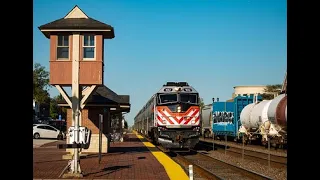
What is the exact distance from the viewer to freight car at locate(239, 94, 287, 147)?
23.0 m

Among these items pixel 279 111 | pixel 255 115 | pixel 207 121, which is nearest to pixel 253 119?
pixel 255 115

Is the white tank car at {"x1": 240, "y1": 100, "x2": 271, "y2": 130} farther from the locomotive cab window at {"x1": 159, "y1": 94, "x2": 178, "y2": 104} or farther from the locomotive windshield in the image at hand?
the locomotive cab window at {"x1": 159, "y1": 94, "x2": 178, "y2": 104}

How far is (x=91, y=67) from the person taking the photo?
1869cm

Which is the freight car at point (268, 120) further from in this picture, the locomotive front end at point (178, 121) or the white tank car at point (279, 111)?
the locomotive front end at point (178, 121)

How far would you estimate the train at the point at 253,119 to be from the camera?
23594mm

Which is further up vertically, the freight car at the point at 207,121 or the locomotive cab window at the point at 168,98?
the locomotive cab window at the point at 168,98

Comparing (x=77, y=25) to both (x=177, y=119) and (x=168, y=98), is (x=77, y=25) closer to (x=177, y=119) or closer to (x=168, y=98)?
(x=168, y=98)

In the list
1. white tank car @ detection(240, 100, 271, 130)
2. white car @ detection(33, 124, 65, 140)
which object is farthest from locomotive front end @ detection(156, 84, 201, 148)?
white car @ detection(33, 124, 65, 140)

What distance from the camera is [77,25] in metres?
18.9

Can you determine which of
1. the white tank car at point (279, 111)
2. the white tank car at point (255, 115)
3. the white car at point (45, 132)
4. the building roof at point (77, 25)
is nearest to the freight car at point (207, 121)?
the white tank car at point (255, 115)

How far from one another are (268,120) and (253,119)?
3.26 meters
